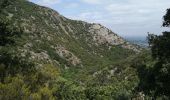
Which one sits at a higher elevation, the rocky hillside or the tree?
the tree

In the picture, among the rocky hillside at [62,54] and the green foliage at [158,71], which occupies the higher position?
the green foliage at [158,71]

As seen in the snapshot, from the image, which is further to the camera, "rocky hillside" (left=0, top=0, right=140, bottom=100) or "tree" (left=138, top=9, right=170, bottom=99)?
"rocky hillside" (left=0, top=0, right=140, bottom=100)

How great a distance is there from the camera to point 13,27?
3884cm

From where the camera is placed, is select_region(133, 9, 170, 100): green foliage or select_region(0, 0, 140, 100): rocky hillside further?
select_region(0, 0, 140, 100): rocky hillside

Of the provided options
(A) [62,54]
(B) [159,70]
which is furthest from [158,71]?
(A) [62,54]

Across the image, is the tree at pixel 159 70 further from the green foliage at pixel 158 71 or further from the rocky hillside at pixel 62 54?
the rocky hillside at pixel 62 54

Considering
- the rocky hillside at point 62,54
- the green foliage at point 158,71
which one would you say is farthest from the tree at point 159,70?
the rocky hillside at point 62,54

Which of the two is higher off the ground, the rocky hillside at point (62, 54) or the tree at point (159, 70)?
the tree at point (159, 70)

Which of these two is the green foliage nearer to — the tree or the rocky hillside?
the tree

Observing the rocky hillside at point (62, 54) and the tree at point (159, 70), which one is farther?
the rocky hillside at point (62, 54)

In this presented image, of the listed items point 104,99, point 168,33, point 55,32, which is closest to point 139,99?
point 104,99

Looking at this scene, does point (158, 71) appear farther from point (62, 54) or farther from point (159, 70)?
point (62, 54)

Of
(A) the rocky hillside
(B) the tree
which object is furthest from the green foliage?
(A) the rocky hillside

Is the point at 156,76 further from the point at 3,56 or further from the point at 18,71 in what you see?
the point at 3,56
